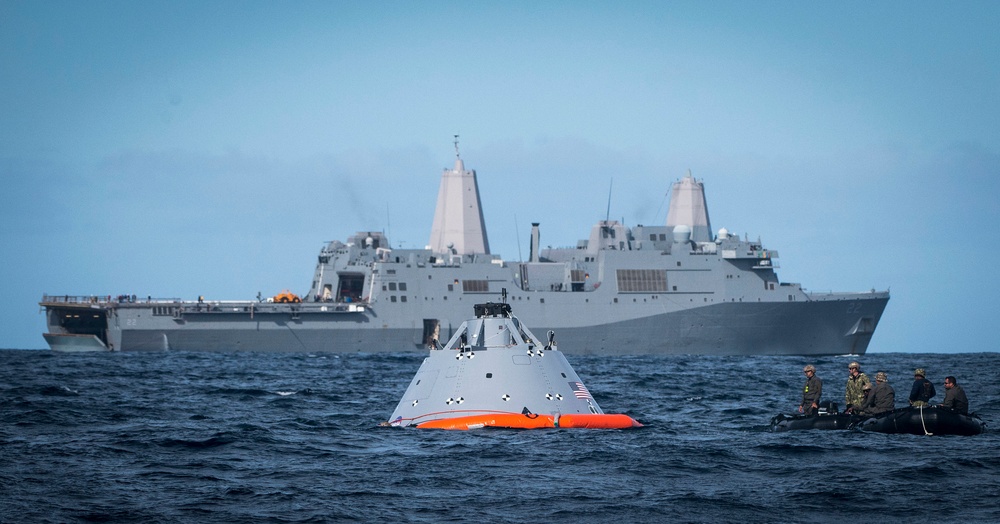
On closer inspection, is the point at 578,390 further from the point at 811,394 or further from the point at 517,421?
the point at 811,394

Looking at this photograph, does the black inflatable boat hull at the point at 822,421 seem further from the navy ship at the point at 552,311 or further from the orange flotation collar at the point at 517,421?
the navy ship at the point at 552,311

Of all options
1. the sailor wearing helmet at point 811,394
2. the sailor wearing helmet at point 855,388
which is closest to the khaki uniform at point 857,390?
the sailor wearing helmet at point 855,388

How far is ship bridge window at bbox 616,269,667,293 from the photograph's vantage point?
7525cm

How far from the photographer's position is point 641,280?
75.4 metres

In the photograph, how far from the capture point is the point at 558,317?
74562mm

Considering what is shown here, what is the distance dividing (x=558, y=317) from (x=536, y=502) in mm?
59445

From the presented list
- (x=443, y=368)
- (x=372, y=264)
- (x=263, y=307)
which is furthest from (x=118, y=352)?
(x=443, y=368)

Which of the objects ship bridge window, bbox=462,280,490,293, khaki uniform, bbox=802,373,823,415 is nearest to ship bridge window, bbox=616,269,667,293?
ship bridge window, bbox=462,280,490,293

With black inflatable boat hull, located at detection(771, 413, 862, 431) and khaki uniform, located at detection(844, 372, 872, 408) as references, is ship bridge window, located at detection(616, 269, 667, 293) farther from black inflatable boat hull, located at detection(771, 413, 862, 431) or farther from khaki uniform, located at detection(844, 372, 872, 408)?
black inflatable boat hull, located at detection(771, 413, 862, 431)

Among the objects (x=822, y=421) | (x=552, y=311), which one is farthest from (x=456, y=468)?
(x=552, y=311)

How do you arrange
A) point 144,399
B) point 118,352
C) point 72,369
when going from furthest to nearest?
1. point 118,352
2. point 72,369
3. point 144,399

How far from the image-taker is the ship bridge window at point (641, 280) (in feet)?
247

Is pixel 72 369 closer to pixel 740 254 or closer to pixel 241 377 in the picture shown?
pixel 241 377

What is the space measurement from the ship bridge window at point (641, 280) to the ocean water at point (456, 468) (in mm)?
44271
